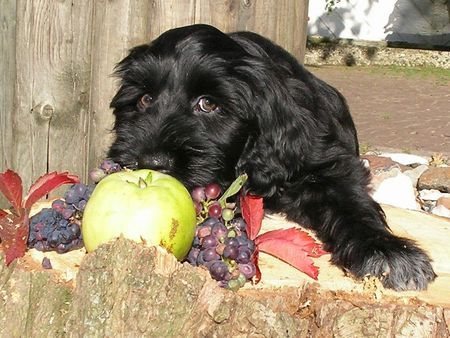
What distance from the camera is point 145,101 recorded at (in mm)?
3727

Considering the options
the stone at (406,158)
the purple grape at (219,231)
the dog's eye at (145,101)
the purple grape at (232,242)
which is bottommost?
the stone at (406,158)

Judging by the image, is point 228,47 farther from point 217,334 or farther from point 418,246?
point 217,334

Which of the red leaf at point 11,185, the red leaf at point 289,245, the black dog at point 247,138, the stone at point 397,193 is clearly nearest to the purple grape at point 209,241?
the red leaf at point 289,245

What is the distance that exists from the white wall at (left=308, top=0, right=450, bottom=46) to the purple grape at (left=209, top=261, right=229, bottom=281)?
1384 cm

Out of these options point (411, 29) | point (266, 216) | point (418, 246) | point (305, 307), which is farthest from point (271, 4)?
point (411, 29)

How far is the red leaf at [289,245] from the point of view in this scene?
3.12 metres

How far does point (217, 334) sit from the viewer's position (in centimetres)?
256

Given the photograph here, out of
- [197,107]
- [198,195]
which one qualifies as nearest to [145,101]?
[197,107]

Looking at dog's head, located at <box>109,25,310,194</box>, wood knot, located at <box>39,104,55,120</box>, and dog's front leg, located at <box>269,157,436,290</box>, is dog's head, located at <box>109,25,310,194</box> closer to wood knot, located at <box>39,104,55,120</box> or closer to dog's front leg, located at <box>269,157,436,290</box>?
dog's front leg, located at <box>269,157,436,290</box>

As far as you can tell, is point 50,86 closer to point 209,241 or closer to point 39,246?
point 39,246

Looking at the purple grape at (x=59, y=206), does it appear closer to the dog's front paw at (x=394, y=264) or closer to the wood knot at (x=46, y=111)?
the dog's front paw at (x=394, y=264)

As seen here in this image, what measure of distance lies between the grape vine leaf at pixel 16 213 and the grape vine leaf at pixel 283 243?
29.1 inches

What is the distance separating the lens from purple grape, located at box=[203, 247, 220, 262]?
2826 millimetres

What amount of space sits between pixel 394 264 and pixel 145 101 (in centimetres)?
→ 138
